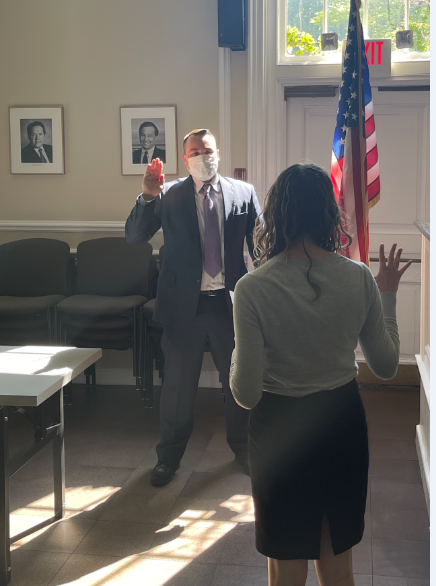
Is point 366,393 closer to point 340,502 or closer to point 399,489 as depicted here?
point 399,489

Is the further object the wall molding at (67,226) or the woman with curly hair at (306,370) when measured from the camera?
the wall molding at (67,226)

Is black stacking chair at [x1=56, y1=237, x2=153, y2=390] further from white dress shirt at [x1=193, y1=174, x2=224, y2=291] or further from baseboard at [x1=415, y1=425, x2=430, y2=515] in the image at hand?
baseboard at [x1=415, y1=425, x2=430, y2=515]

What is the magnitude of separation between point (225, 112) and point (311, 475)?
12.2 ft

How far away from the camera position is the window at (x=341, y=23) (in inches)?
186

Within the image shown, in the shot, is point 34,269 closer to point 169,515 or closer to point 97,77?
point 97,77

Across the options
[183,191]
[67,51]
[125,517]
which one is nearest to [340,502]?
[125,517]

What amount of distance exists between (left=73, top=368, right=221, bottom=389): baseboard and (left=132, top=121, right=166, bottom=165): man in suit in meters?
1.66

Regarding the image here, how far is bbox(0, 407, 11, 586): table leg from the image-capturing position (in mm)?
2338

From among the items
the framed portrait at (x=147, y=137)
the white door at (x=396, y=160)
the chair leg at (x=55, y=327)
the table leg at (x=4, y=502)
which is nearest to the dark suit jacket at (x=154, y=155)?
the framed portrait at (x=147, y=137)

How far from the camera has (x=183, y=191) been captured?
320 centimetres

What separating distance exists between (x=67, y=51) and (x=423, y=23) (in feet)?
8.85

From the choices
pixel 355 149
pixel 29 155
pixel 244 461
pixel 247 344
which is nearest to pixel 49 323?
pixel 29 155

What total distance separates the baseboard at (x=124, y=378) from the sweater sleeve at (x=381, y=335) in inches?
136

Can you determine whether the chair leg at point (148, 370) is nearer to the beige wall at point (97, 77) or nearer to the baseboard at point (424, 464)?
the beige wall at point (97, 77)
